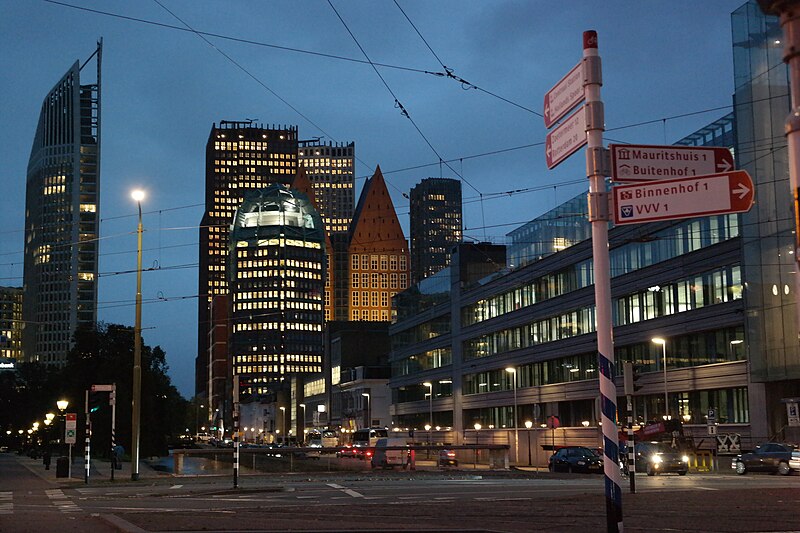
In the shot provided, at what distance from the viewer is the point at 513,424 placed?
8650 centimetres

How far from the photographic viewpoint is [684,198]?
11078 mm

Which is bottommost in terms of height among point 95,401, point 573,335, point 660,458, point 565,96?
point 660,458

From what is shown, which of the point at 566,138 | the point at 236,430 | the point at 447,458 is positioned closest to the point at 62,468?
the point at 236,430

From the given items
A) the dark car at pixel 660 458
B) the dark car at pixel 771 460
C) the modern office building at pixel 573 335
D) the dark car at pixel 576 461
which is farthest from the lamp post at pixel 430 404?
the dark car at pixel 771 460

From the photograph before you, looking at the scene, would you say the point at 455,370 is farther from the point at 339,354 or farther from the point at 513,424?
the point at 339,354

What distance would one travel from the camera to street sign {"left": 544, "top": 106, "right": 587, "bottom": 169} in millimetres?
12312

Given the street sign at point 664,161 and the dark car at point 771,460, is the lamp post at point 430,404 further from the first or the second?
the street sign at point 664,161

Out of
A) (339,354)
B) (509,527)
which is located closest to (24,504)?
(509,527)

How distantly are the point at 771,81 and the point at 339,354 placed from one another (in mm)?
106660

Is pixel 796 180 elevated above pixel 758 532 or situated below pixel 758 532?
above

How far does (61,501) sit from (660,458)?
25.5 m

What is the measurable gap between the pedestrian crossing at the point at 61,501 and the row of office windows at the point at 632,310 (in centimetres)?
3950

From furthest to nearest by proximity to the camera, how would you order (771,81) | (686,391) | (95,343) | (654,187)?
(95,343) → (686,391) → (771,81) → (654,187)

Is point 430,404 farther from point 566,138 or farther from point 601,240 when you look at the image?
point 601,240
